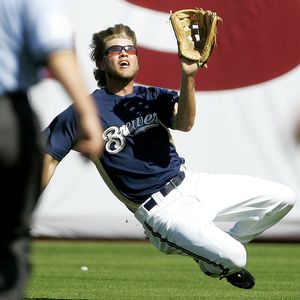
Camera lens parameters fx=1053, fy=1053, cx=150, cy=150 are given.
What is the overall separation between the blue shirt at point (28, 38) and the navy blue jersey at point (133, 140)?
3135 millimetres

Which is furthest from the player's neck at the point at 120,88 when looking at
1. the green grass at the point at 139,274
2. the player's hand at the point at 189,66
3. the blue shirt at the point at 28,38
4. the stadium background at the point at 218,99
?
the stadium background at the point at 218,99

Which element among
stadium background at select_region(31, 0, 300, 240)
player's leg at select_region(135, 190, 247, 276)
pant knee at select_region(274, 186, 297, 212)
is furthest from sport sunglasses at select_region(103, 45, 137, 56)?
stadium background at select_region(31, 0, 300, 240)

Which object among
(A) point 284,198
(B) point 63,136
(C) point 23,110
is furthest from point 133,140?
(C) point 23,110

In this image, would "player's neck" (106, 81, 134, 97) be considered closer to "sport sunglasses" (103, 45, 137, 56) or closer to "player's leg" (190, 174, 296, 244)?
"sport sunglasses" (103, 45, 137, 56)

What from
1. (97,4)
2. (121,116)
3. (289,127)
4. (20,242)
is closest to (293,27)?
(289,127)

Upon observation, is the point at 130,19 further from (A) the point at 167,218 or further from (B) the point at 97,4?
(A) the point at 167,218

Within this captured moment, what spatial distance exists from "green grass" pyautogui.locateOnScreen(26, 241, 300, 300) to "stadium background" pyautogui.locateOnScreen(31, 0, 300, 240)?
0.42 metres

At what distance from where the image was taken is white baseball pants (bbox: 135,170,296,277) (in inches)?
257

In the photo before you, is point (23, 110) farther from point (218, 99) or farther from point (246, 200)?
point (218, 99)

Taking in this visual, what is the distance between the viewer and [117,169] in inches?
270

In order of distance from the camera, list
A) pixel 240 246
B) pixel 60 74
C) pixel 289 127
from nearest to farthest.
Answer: pixel 60 74
pixel 240 246
pixel 289 127

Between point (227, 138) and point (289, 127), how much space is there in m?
0.70

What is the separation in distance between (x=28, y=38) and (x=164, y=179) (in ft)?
11.1

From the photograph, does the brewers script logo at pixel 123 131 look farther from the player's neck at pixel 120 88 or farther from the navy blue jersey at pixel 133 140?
the player's neck at pixel 120 88
